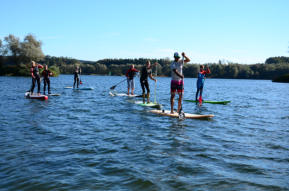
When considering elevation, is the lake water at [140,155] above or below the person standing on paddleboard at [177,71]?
below

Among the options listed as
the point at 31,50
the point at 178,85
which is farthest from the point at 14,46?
the point at 178,85

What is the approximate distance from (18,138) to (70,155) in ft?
8.59

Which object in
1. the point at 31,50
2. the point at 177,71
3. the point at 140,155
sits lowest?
the point at 140,155

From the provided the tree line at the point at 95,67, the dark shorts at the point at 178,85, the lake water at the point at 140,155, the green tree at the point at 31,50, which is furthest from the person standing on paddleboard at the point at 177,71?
the green tree at the point at 31,50

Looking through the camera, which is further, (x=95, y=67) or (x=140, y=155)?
(x=95, y=67)

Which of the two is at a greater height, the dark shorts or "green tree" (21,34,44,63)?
"green tree" (21,34,44,63)

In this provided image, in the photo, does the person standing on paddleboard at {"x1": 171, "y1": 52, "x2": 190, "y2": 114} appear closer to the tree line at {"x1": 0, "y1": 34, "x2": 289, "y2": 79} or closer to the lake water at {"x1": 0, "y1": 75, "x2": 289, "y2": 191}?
the lake water at {"x1": 0, "y1": 75, "x2": 289, "y2": 191}

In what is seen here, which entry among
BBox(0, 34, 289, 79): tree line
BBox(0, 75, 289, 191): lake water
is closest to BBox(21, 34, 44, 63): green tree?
BBox(0, 34, 289, 79): tree line

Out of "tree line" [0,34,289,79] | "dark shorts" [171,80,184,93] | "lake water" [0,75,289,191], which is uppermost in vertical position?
"tree line" [0,34,289,79]

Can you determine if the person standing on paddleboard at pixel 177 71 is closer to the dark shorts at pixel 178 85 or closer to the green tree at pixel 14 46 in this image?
the dark shorts at pixel 178 85

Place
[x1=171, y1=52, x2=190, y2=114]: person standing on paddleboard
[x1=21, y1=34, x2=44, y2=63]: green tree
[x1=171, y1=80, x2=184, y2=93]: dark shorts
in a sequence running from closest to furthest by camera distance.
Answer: [x1=171, y1=52, x2=190, y2=114]: person standing on paddleboard, [x1=171, y1=80, x2=184, y2=93]: dark shorts, [x1=21, y1=34, x2=44, y2=63]: green tree

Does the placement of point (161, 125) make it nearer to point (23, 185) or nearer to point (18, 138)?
point (18, 138)

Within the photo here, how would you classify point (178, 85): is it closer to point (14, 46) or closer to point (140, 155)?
point (140, 155)

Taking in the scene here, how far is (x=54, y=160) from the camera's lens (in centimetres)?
623
